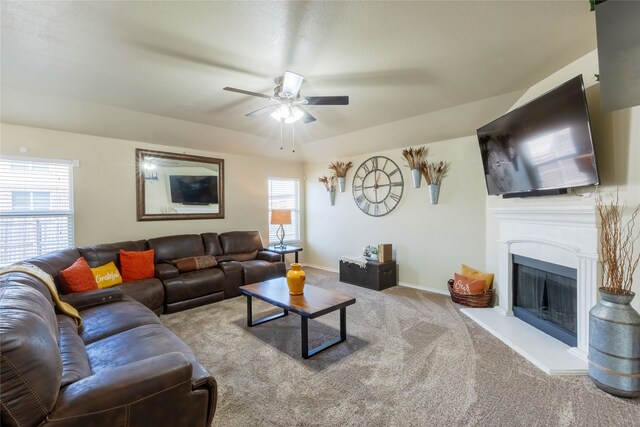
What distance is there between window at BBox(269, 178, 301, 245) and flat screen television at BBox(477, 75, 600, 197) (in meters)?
3.95

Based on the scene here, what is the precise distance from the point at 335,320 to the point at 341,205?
283cm

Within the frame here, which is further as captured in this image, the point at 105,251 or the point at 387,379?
the point at 105,251

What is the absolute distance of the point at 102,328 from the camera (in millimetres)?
2186

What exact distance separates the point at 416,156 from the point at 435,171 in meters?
0.39

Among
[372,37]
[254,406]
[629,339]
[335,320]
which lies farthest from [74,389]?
[629,339]

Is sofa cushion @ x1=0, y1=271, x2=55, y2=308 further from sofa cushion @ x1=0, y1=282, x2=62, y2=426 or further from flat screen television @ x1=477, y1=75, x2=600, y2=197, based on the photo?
flat screen television @ x1=477, y1=75, x2=600, y2=197

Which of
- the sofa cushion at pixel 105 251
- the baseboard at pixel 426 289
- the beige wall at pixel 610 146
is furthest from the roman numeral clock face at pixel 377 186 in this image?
the sofa cushion at pixel 105 251

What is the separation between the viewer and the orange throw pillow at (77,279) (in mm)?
2861

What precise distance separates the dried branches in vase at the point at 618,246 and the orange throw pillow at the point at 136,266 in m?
4.65

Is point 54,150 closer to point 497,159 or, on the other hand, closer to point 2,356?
point 2,356

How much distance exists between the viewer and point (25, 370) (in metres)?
1.08

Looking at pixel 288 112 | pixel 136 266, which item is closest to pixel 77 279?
pixel 136 266

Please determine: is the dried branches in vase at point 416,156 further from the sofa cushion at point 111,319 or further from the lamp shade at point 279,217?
the sofa cushion at point 111,319

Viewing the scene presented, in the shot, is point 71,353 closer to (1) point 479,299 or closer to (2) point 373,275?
(2) point 373,275
